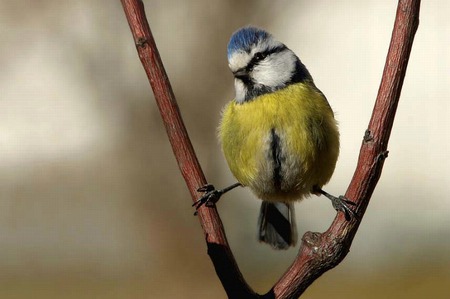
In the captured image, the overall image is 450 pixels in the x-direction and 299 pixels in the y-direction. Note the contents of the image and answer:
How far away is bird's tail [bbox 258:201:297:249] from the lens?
1570 millimetres

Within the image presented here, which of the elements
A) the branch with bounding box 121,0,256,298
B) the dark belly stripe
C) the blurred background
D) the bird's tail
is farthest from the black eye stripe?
the blurred background

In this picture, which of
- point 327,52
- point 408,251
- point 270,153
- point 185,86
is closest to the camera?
point 270,153

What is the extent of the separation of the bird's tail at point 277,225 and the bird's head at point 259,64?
0.28 m

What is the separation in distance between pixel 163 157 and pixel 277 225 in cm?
162

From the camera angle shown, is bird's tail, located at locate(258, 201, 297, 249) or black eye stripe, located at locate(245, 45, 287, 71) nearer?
black eye stripe, located at locate(245, 45, 287, 71)

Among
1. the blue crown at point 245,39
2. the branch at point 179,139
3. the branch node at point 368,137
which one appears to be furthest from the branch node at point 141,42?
the blue crown at point 245,39

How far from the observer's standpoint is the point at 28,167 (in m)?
4.07

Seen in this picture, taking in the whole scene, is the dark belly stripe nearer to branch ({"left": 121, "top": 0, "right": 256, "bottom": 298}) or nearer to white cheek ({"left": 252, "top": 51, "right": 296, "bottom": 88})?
white cheek ({"left": 252, "top": 51, "right": 296, "bottom": 88})

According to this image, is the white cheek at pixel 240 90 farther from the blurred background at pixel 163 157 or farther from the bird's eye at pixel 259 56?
the blurred background at pixel 163 157

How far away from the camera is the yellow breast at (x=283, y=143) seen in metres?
1.41

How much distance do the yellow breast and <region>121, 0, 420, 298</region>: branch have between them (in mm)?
513

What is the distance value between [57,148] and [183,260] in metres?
0.99

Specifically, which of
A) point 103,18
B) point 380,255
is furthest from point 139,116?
point 380,255

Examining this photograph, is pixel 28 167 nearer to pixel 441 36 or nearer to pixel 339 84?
pixel 339 84
